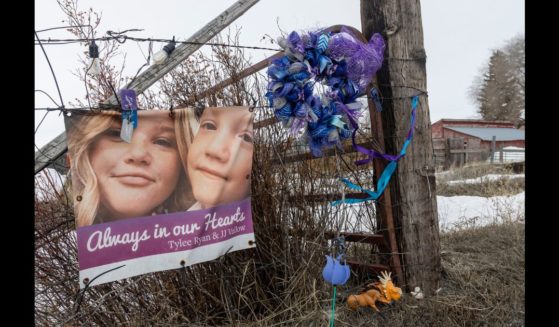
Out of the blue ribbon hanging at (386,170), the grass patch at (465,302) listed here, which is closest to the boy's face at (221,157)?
the blue ribbon hanging at (386,170)

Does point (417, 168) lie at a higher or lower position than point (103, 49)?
lower

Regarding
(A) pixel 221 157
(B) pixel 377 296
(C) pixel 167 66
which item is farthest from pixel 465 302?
(C) pixel 167 66

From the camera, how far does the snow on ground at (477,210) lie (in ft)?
20.7

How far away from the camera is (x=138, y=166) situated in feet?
7.01

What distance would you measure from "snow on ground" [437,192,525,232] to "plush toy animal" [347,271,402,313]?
3476 mm

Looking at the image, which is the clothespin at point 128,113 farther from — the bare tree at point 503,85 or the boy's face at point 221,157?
the bare tree at point 503,85

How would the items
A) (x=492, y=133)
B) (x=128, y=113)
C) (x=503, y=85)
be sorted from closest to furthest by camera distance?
(x=128, y=113)
(x=492, y=133)
(x=503, y=85)

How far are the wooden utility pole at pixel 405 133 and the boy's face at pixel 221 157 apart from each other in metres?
1.17

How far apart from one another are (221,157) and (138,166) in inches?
19.6

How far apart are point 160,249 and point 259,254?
0.97 metres

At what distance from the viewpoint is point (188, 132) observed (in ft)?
7.62

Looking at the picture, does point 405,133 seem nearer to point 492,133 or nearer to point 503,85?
point 492,133
